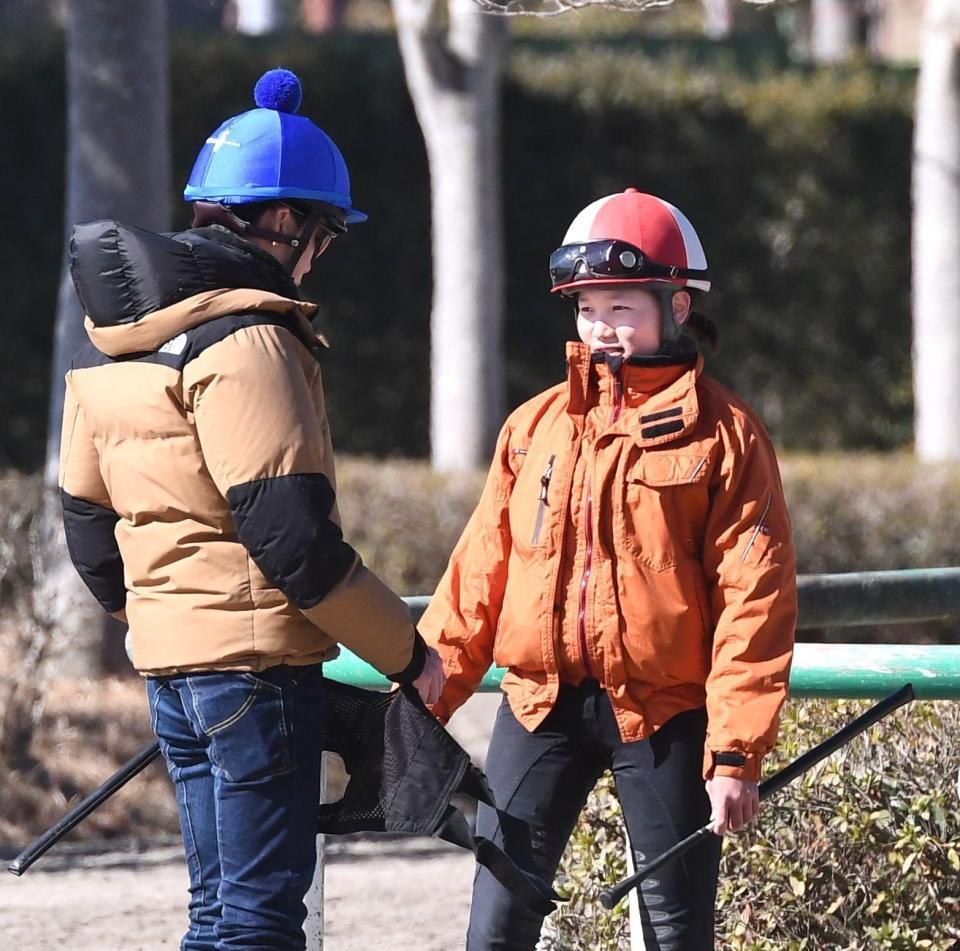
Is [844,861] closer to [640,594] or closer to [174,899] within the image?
[640,594]

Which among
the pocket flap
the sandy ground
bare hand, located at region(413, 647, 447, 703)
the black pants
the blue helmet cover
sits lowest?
the sandy ground

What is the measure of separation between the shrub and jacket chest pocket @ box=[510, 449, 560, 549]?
0.80 meters

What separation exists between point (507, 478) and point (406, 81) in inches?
335

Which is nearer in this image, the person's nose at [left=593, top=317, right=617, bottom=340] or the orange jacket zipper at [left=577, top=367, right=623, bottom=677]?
the orange jacket zipper at [left=577, top=367, right=623, bottom=677]

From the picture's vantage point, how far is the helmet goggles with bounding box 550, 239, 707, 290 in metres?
2.99

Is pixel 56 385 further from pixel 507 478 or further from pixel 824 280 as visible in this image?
pixel 824 280

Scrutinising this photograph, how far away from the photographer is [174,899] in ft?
16.5

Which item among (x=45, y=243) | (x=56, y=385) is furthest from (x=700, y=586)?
(x=45, y=243)

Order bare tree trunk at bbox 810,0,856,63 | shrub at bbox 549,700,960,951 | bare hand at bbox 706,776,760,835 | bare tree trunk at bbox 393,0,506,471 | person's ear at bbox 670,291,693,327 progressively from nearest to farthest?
bare hand at bbox 706,776,760,835 < person's ear at bbox 670,291,693,327 < shrub at bbox 549,700,960,951 < bare tree trunk at bbox 393,0,506,471 < bare tree trunk at bbox 810,0,856,63

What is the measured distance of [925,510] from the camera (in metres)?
8.71

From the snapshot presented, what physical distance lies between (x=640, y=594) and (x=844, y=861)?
93 cm

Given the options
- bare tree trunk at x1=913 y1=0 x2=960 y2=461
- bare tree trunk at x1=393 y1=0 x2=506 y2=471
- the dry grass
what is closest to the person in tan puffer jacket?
the dry grass

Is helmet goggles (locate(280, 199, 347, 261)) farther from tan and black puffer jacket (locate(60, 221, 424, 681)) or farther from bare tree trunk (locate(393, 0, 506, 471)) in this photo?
bare tree trunk (locate(393, 0, 506, 471))

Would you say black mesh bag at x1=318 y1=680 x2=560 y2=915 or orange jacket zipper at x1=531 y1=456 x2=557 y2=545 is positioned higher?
orange jacket zipper at x1=531 y1=456 x2=557 y2=545
